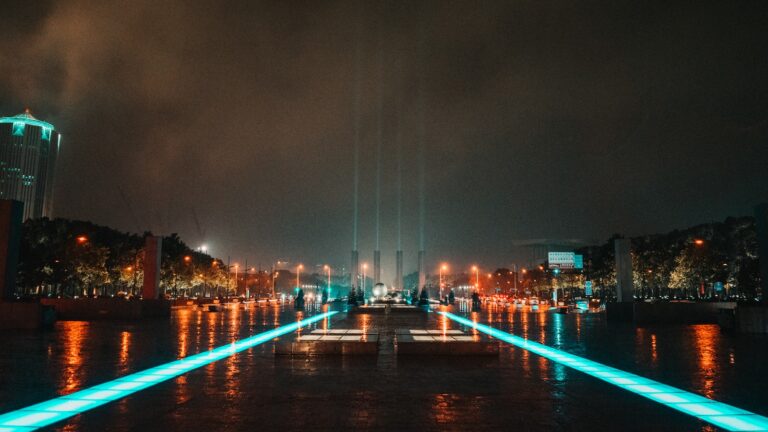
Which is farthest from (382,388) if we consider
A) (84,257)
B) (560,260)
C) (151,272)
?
(560,260)

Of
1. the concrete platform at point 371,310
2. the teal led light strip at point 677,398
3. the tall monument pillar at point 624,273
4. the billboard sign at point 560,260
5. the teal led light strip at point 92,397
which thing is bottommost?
the teal led light strip at point 92,397

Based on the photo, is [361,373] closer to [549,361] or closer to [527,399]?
[527,399]

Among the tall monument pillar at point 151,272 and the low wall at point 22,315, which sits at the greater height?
the tall monument pillar at point 151,272

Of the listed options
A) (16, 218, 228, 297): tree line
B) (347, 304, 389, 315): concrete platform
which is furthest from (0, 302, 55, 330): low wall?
(16, 218, 228, 297): tree line

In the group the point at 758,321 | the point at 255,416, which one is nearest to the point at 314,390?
the point at 255,416

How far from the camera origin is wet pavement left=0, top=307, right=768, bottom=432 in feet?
22.4

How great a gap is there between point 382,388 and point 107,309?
1112 inches

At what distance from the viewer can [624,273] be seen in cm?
3144

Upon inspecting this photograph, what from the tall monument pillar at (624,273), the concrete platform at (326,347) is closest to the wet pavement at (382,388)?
the concrete platform at (326,347)

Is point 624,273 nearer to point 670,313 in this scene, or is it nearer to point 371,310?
point 670,313

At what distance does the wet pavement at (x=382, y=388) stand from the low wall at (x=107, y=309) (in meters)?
16.1

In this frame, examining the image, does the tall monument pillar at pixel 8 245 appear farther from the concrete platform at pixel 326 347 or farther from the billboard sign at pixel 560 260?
the billboard sign at pixel 560 260

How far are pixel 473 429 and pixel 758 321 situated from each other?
2086 centimetres

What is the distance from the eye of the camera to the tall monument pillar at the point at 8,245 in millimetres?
23484
